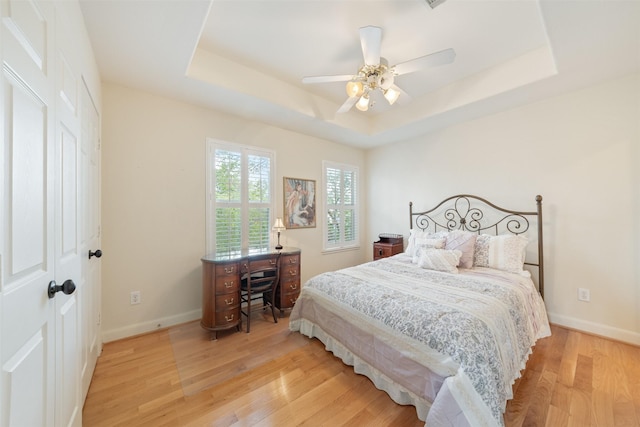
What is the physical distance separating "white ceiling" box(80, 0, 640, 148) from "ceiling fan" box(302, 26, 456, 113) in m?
0.25

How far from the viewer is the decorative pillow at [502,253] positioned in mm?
2552

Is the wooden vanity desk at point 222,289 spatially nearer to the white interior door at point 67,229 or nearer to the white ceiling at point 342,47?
the white interior door at point 67,229

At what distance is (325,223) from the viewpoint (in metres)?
4.14

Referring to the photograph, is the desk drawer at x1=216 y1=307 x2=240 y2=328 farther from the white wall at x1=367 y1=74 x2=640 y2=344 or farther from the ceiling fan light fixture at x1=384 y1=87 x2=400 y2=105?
the white wall at x1=367 y1=74 x2=640 y2=344

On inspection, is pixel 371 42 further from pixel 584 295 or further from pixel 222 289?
pixel 584 295

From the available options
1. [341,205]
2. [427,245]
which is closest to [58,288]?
[427,245]

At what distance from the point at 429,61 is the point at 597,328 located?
3.10m

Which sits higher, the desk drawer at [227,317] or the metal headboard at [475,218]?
the metal headboard at [475,218]

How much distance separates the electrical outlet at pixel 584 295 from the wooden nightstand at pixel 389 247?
202cm

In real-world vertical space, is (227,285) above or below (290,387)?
above

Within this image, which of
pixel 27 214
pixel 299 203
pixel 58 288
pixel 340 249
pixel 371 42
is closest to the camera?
pixel 27 214

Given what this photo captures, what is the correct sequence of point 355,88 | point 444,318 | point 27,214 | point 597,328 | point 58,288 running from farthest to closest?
point 597,328 → point 355,88 → point 444,318 → point 58,288 → point 27,214

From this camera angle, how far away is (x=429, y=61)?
1.94m

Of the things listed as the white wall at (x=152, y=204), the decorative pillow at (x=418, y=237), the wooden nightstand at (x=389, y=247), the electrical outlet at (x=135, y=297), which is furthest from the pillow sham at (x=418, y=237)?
the electrical outlet at (x=135, y=297)
